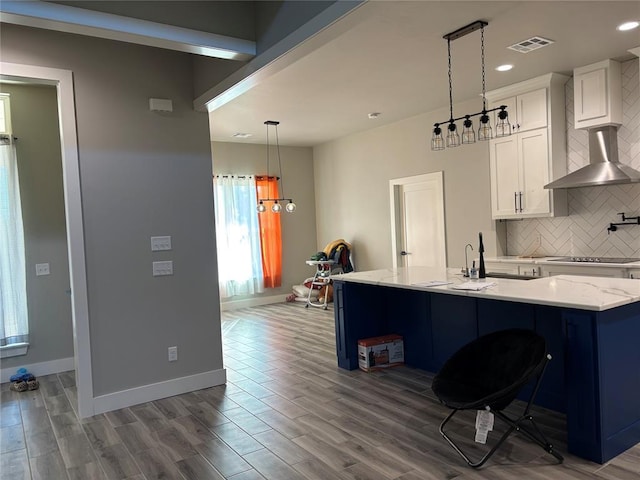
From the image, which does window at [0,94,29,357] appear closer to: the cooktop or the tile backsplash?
the cooktop

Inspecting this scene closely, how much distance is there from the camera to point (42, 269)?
15.6 ft

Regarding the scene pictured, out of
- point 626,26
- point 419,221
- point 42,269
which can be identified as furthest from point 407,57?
point 42,269

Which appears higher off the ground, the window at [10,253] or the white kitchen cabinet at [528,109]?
the white kitchen cabinet at [528,109]

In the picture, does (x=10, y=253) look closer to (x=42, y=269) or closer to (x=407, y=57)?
(x=42, y=269)

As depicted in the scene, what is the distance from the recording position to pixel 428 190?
674 cm

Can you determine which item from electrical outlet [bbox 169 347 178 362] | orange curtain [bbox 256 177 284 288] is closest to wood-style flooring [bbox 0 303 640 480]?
electrical outlet [bbox 169 347 178 362]

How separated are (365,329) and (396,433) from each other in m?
1.51

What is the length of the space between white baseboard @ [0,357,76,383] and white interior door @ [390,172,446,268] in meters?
4.66

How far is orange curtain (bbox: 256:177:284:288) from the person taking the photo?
27.3 ft

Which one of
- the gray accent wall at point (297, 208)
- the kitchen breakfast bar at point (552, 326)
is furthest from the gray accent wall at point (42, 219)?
the gray accent wall at point (297, 208)

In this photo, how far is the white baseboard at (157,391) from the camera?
3.65 meters

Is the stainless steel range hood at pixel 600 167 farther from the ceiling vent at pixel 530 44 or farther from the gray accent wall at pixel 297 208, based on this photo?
the gray accent wall at pixel 297 208

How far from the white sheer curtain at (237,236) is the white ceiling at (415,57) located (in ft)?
5.16

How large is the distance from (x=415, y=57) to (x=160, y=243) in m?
2.81
